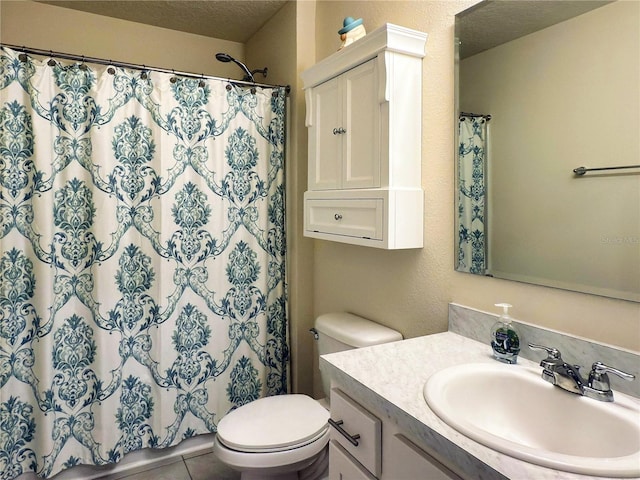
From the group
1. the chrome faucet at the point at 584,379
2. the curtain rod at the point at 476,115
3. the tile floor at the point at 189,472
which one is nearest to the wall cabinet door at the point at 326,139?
the curtain rod at the point at 476,115

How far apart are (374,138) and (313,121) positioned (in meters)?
0.46

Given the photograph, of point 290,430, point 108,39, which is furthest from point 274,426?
point 108,39

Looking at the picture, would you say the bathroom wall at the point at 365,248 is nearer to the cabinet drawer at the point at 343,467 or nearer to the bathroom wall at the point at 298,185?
the bathroom wall at the point at 298,185

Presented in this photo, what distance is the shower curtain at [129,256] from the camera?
1.73 metres

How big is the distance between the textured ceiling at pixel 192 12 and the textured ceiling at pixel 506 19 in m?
1.29

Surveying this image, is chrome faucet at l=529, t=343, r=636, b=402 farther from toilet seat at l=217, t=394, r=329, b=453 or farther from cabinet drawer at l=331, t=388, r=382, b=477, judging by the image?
toilet seat at l=217, t=394, r=329, b=453

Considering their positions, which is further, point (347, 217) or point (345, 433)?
point (347, 217)

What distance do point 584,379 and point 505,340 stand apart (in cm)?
20

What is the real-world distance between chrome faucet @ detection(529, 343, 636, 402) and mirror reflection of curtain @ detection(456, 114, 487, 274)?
413mm

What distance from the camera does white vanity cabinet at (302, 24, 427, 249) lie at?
147 cm

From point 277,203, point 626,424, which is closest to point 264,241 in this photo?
point 277,203

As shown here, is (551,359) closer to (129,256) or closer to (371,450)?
(371,450)

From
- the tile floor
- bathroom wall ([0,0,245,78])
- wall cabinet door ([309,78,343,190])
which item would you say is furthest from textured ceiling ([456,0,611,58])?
the tile floor

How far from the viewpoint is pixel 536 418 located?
0.99 meters
